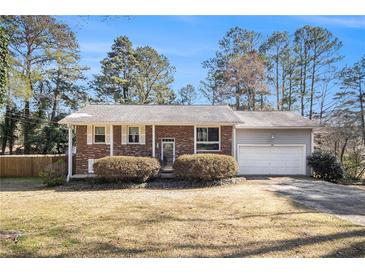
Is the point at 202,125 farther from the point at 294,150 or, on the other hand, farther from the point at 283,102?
the point at 283,102

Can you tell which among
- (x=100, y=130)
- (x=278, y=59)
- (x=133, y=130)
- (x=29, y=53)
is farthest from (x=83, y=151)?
(x=278, y=59)

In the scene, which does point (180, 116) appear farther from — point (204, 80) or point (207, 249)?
point (204, 80)

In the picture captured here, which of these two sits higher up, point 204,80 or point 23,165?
point 204,80

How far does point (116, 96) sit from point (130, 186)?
1805 cm

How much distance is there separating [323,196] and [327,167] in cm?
560

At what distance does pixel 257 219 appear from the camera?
6.82 m

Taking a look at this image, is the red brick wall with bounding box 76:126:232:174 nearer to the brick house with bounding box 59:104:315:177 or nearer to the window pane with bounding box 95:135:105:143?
the brick house with bounding box 59:104:315:177

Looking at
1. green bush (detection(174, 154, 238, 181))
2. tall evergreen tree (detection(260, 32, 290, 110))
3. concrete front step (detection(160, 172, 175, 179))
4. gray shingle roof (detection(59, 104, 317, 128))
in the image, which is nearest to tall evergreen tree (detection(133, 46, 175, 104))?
tall evergreen tree (detection(260, 32, 290, 110))

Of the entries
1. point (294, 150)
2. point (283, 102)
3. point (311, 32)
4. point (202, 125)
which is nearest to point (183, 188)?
point (202, 125)

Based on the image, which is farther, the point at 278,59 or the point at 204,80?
the point at 204,80

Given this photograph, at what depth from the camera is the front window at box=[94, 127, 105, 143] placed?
14.8 meters

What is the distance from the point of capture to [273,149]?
619 inches

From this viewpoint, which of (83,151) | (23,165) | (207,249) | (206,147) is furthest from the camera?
(23,165)

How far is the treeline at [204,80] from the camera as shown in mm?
21359
